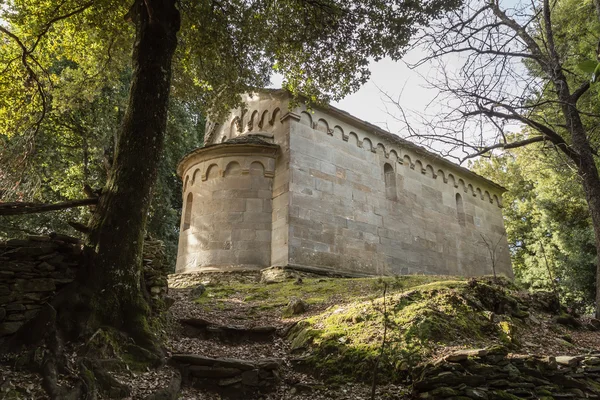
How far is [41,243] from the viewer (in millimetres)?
5059

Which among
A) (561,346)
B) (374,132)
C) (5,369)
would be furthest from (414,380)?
Answer: (374,132)

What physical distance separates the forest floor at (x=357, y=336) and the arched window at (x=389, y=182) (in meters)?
5.93

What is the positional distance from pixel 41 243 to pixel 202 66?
5970 millimetres

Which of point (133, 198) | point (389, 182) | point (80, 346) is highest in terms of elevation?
point (389, 182)

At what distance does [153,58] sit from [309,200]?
6.53 metres

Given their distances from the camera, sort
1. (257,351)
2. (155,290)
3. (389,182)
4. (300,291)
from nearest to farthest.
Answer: (155,290), (257,351), (300,291), (389,182)

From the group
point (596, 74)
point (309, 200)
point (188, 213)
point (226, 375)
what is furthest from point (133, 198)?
point (188, 213)

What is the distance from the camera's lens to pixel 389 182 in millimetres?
14570

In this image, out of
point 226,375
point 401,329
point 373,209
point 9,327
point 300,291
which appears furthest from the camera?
point 373,209

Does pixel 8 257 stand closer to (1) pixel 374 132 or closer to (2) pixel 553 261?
(1) pixel 374 132

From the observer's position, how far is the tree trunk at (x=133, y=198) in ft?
16.8

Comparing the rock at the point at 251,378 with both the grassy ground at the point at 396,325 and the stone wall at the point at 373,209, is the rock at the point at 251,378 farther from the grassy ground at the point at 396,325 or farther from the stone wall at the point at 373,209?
the stone wall at the point at 373,209

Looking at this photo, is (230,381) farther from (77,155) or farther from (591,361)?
(77,155)

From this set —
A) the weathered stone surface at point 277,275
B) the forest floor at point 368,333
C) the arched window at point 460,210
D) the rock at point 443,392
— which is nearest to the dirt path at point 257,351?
the forest floor at point 368,333
